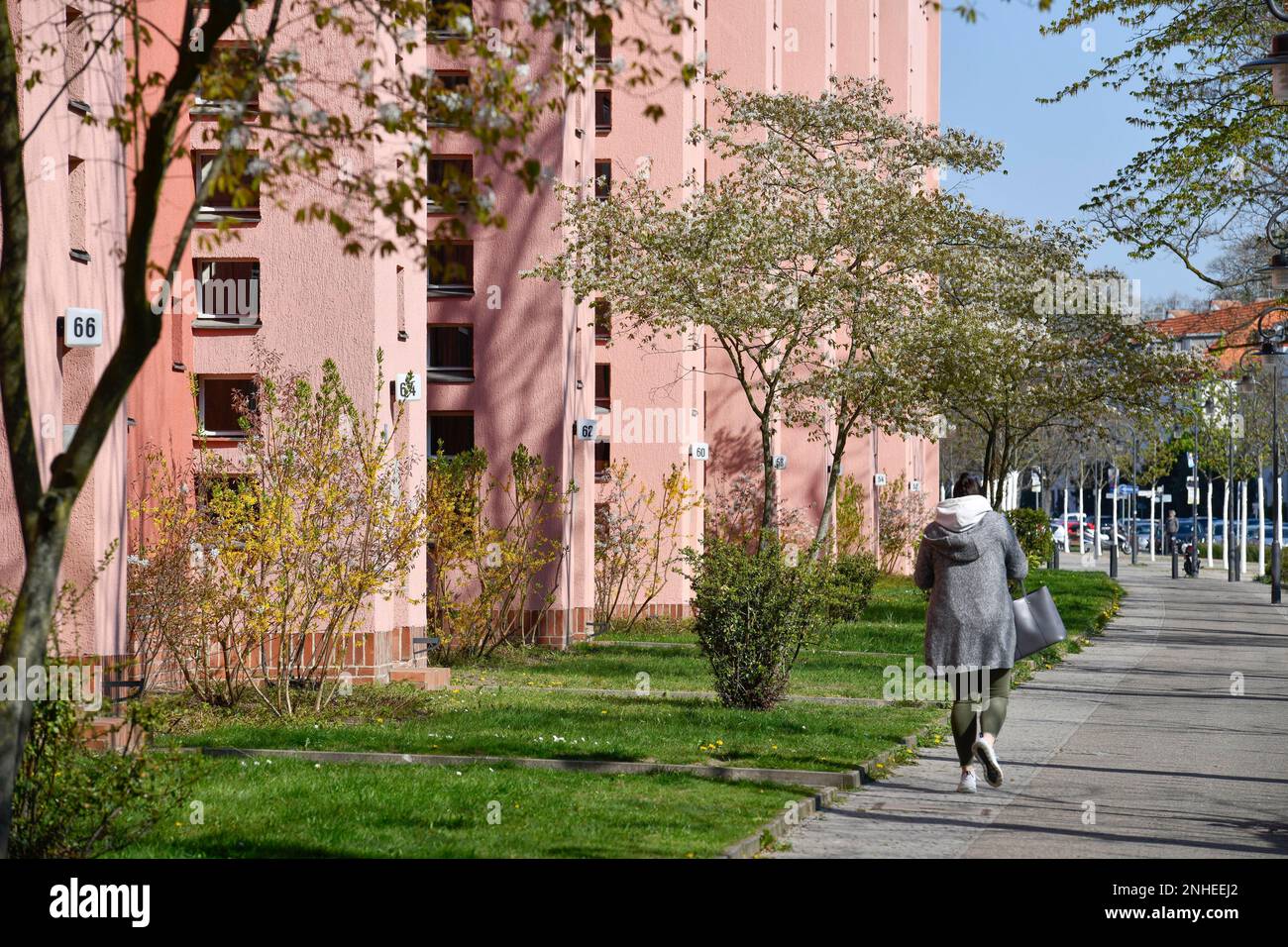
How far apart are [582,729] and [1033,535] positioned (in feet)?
127

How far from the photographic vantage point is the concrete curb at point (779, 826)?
27.0 ft

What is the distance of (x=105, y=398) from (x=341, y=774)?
483 centimetres

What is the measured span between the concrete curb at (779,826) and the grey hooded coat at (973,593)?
3.78 ft

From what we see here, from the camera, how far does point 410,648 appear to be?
60.1 ft

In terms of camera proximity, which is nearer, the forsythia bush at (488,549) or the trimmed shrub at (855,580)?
the forsythia bush at (488,549)

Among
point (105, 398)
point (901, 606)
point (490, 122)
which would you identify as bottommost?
point (901, 606)

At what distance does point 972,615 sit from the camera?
10625 millimetres

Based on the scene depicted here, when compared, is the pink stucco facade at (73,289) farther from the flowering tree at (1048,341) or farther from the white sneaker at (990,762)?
the flowering tree at (1048,341)

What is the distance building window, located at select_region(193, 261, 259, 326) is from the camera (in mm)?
19906

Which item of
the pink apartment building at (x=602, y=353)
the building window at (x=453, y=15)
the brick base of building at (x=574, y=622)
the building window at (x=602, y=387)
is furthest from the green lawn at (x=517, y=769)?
the building window at (x=602, y=387)

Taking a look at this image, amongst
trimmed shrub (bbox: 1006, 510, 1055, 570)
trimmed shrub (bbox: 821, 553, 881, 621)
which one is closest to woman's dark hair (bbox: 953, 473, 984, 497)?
trimmed shrub (bbox: 821, 553, 881, 621)

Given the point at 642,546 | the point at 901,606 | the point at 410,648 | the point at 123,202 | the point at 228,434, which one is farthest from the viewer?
the point at 901,606
